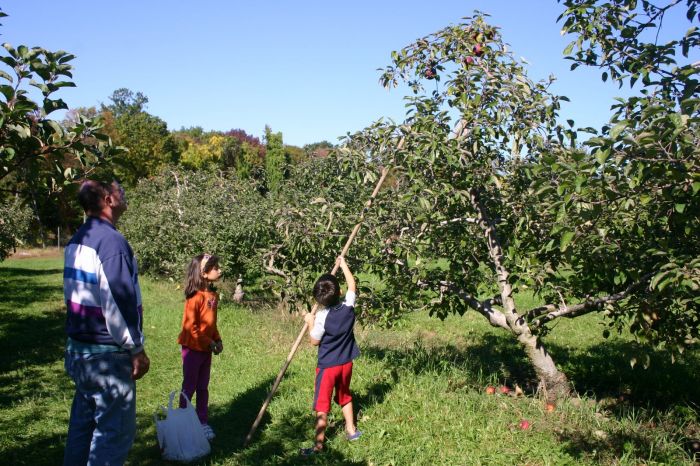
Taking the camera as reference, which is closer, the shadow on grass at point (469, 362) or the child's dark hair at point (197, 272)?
the child's dark hair at point (197, 272)

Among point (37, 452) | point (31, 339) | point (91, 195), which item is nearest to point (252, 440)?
point (37, 452)

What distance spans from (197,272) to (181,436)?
1.25 m

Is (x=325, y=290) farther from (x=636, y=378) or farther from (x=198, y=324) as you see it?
(x=636, y=378)

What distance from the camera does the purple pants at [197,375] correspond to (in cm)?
464

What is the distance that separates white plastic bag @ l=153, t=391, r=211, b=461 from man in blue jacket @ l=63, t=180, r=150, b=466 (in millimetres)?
1061

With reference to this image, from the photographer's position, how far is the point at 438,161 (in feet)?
15.8

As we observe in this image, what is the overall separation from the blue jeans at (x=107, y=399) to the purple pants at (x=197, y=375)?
57.5 inches

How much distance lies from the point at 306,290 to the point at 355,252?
24.3 inches

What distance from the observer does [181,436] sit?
4.21m

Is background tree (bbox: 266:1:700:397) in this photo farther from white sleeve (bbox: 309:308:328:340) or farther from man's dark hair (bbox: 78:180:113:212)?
man's dark hair (bbox: 78:180:113:212)

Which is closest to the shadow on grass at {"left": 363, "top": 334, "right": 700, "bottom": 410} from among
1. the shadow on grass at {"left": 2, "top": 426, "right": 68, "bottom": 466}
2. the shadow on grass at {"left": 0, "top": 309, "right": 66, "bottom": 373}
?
the shadow on grass at {"left": 2, "top": 426, "right": 68, "bottom": 466}

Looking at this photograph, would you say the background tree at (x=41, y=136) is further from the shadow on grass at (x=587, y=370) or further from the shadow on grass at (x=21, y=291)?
the shadow on grass at (x=21, y=291)

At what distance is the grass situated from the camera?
13.5 ft

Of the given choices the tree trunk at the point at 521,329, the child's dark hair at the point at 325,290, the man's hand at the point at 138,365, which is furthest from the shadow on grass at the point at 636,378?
the man's hand at the point at 138,365
